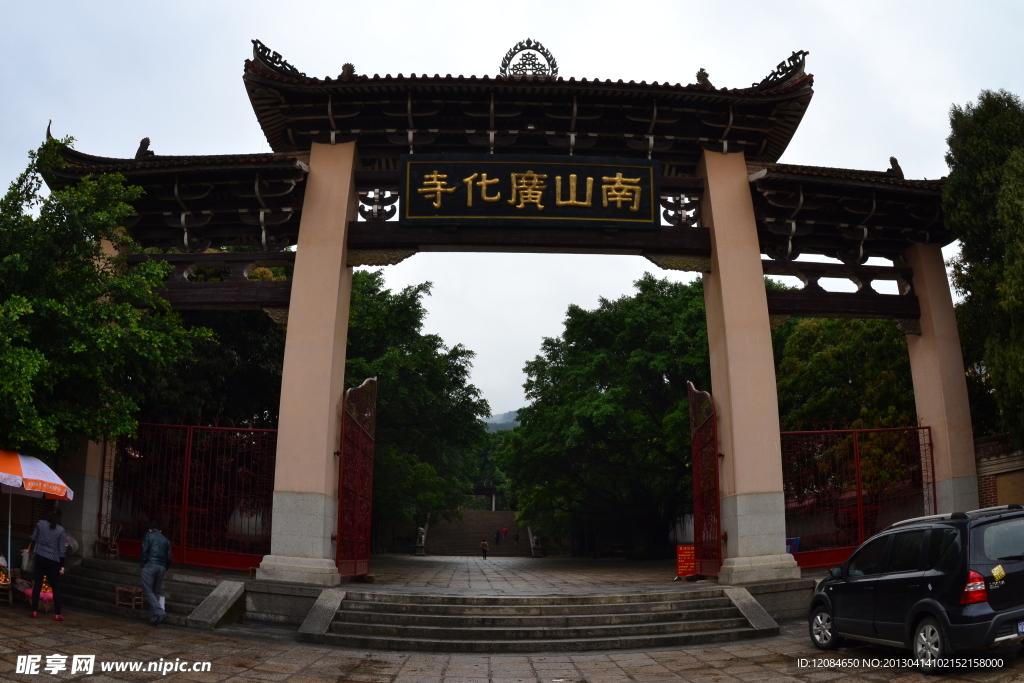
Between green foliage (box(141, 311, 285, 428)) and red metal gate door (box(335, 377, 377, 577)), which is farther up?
green foliage (box(141, 311, 285, 428))

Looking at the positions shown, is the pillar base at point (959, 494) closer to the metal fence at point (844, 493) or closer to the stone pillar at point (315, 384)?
the metal fence at point (844, 493)

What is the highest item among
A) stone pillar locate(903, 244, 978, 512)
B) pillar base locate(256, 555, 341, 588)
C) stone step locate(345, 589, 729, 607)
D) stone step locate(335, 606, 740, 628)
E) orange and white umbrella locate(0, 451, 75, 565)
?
stone pillar locate(903, 244, 978, 512)

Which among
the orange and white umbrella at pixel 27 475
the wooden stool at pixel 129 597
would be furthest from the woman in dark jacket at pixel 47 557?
the wooden stool at pixel 129 597

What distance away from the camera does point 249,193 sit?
12945 millimetres

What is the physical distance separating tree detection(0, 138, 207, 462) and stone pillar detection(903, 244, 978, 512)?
11.7 meters

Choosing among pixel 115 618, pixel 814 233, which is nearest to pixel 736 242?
pixel 814 233

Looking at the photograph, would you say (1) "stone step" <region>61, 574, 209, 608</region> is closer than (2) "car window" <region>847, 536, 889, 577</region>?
No

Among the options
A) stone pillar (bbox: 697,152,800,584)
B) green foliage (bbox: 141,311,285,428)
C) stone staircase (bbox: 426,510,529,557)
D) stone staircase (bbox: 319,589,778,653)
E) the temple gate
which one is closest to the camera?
stone staircase (bbox: 319,589,778,653)

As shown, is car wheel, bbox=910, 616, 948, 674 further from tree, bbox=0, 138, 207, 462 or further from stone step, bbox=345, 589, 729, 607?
tree, bbox=0, 138, 207, 462

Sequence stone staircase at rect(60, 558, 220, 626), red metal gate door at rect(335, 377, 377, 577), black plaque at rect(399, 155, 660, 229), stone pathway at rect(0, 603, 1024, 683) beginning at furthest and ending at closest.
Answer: black plaque at rect(399, 155, 660, 229) < red metal gate door at rect(335, 377, 377, 577) < stone staircase at rect(60, 558, 220, 626) < stone pathway at rect(0, 603, 1024, 683)

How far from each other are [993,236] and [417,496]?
16.7 m

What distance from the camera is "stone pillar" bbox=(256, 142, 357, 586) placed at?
37.1 feet

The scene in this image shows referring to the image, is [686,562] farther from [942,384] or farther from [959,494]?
[942,384]

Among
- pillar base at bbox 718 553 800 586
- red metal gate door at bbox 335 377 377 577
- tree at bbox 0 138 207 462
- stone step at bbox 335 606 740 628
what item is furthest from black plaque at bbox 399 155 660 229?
stone step at bbox 335 606 740 628
